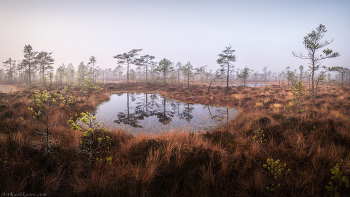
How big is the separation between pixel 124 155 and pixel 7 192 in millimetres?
2206

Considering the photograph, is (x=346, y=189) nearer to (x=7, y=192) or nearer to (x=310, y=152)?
(x=310, y=152)

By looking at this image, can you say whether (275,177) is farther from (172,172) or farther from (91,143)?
(91,143)

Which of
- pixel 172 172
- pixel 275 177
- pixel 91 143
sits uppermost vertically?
pixel 91 143

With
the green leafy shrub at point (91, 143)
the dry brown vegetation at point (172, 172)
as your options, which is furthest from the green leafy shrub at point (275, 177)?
the green leafy shrub at point (91, 143)

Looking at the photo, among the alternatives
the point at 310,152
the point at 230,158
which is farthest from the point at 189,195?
the point at 310,152

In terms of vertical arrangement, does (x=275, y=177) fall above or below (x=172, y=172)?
above

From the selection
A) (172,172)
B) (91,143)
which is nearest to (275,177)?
(172,172)

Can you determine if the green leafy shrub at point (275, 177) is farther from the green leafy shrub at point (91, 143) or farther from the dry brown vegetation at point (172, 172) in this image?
the green leafy shrub at point (91, 143)

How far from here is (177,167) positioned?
10.8 ft

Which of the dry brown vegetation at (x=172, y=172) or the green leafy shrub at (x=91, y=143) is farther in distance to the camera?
the green leafy shrub at (x=91, y=143)

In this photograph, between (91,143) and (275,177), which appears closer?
(275,177)

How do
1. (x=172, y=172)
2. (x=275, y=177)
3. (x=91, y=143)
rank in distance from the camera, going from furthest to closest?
(x=172, y=172)
(x=91, y=143)
(x=275, y=177)

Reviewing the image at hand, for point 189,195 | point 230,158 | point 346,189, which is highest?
point 346,189

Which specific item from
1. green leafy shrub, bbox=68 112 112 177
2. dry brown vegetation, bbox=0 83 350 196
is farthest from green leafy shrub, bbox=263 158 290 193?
green leafy shrub, bbox=68 112 112 177
